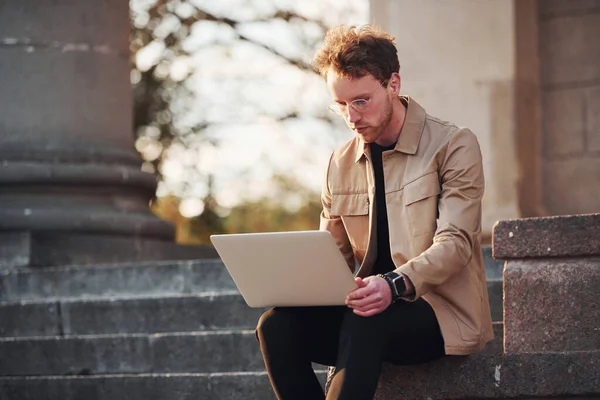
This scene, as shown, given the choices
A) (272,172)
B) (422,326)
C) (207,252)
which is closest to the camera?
(422,326)

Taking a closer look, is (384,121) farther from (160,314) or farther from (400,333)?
(160,314)

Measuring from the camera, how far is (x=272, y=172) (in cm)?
1911

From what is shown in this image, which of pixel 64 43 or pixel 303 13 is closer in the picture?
pixel 64 43

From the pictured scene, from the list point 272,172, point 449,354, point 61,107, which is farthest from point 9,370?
point 272,172

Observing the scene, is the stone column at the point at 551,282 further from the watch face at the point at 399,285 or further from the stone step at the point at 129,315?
the stone step at the point at 129,315

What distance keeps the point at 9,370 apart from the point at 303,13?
968cm

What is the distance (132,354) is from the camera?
6.64m

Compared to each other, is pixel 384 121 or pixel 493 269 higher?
pixel 384 121

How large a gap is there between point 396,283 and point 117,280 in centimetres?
379

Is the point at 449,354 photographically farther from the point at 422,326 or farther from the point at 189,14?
the point at 189,14

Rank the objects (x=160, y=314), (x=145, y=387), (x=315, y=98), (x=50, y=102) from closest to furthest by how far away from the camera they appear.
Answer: (x=145, y=387) → (x=160, y=314) → (x=50, y=102) → (x=315, y=98)

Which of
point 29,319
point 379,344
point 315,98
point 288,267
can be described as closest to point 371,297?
point 379,344

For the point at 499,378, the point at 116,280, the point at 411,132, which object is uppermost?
the point at 411,132

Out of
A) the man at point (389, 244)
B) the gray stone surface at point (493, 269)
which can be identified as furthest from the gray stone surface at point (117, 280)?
the man at point (389, 244)
